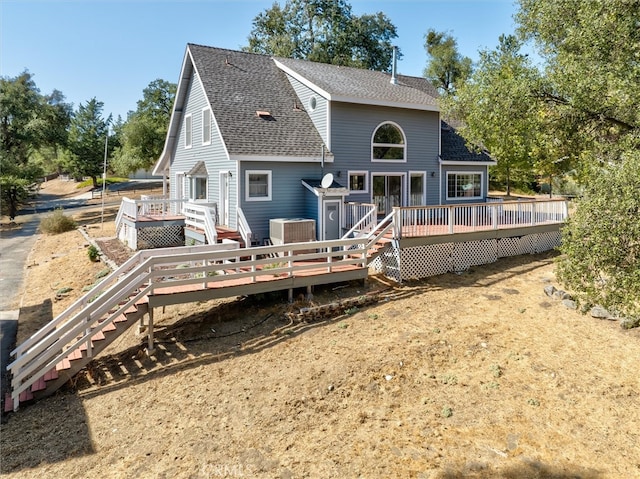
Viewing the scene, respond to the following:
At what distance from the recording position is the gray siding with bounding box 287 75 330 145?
15586 mm

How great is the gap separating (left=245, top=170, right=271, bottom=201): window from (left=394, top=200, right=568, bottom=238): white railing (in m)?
4.84

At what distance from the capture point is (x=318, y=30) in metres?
37.0

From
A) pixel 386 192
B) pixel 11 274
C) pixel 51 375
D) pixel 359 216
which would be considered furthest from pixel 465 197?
pixel 11 274

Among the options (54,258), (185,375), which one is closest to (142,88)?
(54,258)

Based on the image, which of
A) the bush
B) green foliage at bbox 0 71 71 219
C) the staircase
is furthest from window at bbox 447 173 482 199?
green foliage at bbox 0 71 71 219

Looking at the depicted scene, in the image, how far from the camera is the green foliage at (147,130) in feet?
140

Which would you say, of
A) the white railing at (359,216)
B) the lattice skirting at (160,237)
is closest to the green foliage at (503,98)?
the white railing at (359,216)

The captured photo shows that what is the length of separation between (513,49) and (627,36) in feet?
18.6

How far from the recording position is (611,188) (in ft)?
19.6

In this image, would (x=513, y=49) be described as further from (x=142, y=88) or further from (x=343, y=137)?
(x=142, y=88)

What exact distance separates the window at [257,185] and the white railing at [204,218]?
1.39 m

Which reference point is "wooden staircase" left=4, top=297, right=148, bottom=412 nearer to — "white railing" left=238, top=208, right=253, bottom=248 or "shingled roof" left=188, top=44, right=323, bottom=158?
"white railing" left=238, top=208, right=253, bottom=248

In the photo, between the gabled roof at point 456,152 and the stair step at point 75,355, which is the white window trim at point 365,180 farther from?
the stair step at point 75,355

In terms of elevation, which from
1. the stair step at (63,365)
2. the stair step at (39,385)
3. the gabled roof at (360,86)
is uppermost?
the gabled roof at (360,86)
